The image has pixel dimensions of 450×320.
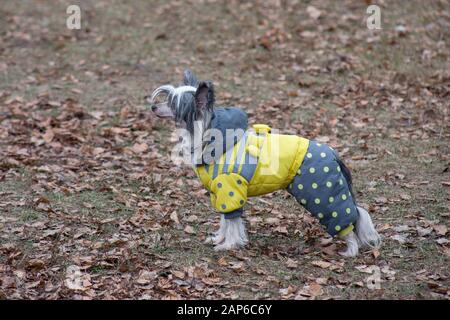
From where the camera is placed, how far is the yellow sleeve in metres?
5.94

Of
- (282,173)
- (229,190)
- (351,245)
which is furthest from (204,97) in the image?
(351,245)

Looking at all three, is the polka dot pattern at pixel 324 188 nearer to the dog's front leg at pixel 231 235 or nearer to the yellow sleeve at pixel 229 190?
the yellow sleeve at pixel 229 190

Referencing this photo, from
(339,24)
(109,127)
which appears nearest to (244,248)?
(109,127)

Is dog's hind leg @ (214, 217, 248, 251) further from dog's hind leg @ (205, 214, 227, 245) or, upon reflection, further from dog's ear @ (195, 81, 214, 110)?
dog's ear @ (195, 81, 214, 110)

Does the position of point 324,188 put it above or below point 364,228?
above

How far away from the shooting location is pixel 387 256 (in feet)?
20.0

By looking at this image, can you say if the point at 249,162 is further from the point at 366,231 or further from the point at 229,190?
the point at 366,231

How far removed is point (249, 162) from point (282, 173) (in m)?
0.33

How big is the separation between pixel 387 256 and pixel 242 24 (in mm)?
8437

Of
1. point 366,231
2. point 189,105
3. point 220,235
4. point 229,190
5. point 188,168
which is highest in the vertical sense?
point 189,105

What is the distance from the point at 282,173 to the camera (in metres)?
5.93

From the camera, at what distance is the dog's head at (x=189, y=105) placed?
585 centimetres

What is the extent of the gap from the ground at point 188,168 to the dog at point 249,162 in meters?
0.58

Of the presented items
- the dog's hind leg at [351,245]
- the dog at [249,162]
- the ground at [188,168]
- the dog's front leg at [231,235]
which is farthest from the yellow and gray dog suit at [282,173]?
the ground at [188,168]
